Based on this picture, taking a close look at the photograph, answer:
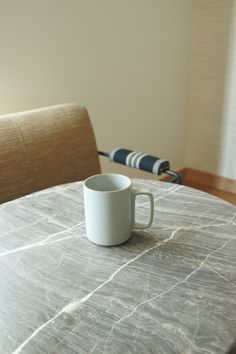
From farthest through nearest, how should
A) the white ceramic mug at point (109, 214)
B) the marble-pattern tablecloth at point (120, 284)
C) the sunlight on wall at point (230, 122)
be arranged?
the sunlight on wall at point (230, 122) < the white ceramic mug at point (109, 214) < the marble-pattern tablecloth at point (120, 284)

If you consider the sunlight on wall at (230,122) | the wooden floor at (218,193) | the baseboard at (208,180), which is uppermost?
the sunlight on wall at (230,122)

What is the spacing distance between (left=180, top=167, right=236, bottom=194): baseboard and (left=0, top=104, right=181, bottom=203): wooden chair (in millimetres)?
1419

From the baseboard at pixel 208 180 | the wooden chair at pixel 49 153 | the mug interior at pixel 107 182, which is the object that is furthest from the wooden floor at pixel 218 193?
the mug interior at pixel 107 182

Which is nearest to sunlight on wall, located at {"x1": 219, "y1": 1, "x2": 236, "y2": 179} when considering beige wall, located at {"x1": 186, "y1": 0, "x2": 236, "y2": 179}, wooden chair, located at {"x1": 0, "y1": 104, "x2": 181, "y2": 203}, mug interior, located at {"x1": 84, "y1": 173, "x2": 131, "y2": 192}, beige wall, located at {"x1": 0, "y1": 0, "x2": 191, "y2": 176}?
beige wall, located at {"x1": 186, "y1": 0, "x2": 236, "y2": 179}

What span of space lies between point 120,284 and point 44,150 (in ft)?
2.68

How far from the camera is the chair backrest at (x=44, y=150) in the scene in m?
1.33

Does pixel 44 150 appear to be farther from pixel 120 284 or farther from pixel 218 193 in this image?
pixel 218 193

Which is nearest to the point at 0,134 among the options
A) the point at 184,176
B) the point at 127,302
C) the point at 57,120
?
the point at 57,120

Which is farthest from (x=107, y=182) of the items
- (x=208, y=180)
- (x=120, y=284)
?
(x=208, y=180)

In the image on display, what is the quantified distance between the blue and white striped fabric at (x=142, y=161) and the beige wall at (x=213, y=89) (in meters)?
1.37

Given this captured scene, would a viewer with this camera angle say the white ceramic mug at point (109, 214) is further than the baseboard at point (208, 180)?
No

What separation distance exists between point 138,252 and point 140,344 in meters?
0.24

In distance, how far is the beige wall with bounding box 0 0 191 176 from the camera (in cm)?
167

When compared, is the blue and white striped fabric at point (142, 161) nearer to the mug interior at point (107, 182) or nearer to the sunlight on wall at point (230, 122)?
the mug interior at point (107, 182)
